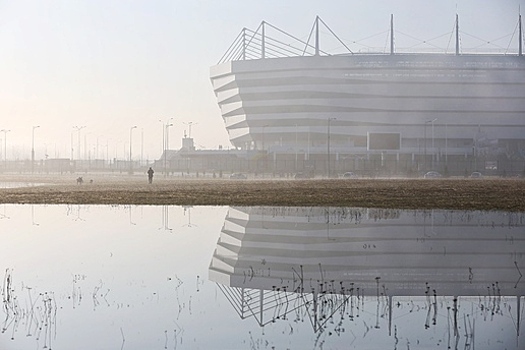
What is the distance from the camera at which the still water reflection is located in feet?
39.7

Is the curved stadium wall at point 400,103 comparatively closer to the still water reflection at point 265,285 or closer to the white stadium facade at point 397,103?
the white stadium facade at point 397,103

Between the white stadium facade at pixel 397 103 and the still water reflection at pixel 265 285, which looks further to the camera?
the white stadium facade at pixel 397 103

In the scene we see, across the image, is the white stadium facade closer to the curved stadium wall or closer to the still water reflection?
the curved stadium wall

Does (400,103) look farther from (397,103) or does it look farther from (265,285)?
(265,285)

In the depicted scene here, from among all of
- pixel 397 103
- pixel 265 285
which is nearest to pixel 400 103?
pixel 397 103

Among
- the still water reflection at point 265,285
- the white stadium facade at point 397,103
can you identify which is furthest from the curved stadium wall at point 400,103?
the still water reflection at point 265,285

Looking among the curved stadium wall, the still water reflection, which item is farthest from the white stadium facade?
the still water reflection

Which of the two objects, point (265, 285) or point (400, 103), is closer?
point (265, 285)

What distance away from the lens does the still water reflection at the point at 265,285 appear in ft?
39.7

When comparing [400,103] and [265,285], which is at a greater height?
[400,103]

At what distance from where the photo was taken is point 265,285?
16.0 m

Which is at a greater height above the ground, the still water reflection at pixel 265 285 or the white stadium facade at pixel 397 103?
the white stadium facade at pixel 397 103

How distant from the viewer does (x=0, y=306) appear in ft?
46.1

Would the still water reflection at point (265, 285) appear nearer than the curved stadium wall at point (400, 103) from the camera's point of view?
Yes
